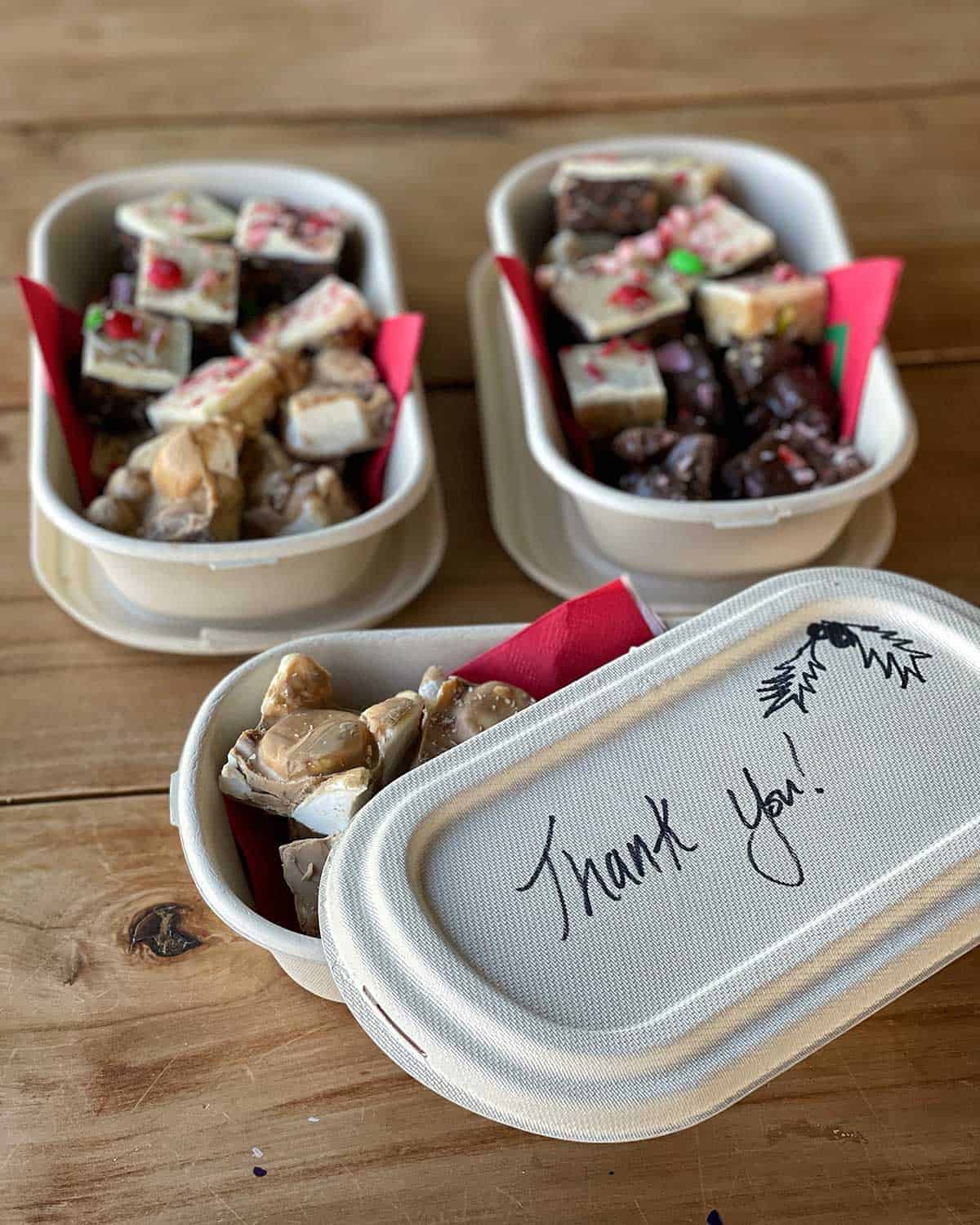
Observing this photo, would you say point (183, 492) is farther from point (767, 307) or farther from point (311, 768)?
point (767, 307)

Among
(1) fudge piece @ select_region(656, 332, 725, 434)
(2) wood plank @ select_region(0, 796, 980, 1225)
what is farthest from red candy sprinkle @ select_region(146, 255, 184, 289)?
(2) wood plank @ select_region(0, 796, 980, 1225)

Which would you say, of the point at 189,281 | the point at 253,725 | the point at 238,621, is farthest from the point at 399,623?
the point at 189,281

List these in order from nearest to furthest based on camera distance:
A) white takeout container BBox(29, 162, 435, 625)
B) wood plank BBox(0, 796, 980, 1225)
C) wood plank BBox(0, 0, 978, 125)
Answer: wood plank BBox(0, 796, 980, 1225), white takeout container BBox(29, 162, 435, 625), wood plank BBox(0, 0, 978, 125)

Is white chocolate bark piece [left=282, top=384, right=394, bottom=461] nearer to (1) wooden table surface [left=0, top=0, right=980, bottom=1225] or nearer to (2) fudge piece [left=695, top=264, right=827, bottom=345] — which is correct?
(1) wooden table surface [left=0, top=0, right=980, bottom=1225]

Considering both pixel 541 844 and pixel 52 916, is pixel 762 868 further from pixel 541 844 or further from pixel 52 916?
pixel 52 916

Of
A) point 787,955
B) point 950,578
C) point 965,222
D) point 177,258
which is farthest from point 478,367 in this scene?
point 787,955
